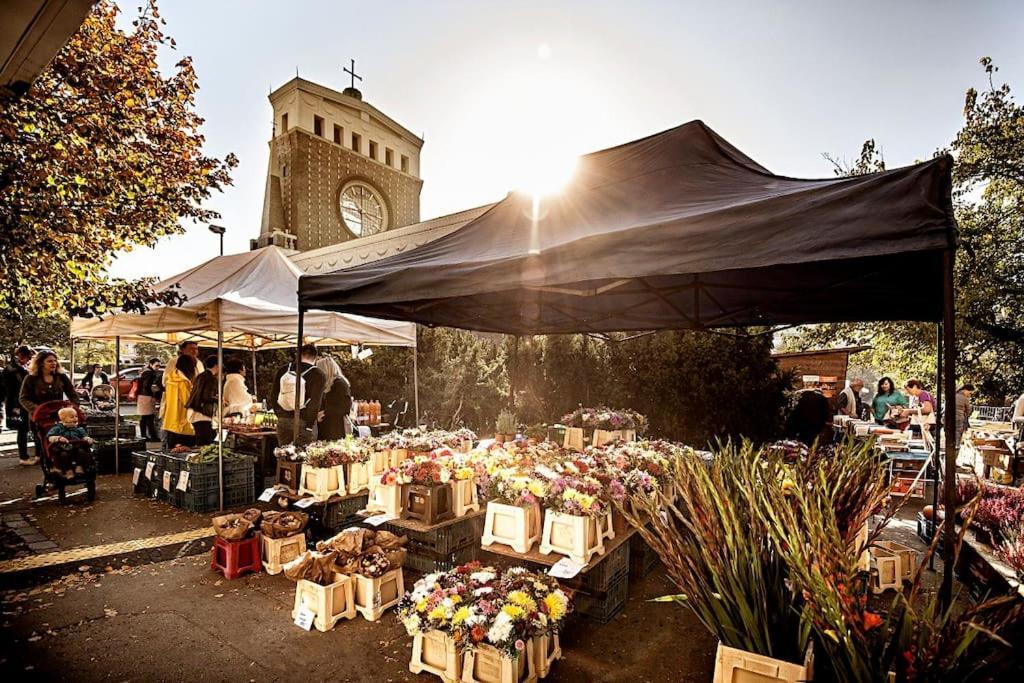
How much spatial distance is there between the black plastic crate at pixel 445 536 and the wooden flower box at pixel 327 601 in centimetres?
51

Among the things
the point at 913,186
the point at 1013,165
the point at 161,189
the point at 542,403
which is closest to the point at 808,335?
the point at 1013,165

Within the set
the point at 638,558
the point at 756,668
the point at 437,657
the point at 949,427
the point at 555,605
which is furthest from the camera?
the point at 638,558

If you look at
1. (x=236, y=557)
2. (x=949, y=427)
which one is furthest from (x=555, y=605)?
(x=236, y=557)

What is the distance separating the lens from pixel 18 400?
308 inches

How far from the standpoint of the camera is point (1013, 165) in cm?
1188

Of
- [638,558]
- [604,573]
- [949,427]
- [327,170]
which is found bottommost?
[638,558]

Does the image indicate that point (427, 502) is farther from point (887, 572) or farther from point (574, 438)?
point (887, 572)

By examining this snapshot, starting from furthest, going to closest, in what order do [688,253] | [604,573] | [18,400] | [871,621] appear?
[18,400], [604,573], [688,253], [871,621]

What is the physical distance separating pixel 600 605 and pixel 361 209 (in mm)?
28797

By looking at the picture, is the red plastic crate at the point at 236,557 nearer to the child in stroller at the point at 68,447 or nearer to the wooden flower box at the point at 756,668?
the child in stroller at the point at 68,447

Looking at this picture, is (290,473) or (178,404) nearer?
(290,473)

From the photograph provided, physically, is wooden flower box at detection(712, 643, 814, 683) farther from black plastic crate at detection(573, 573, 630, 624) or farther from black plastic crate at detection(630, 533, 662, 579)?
black plastic crate at detection(630, 533, 662, 579)

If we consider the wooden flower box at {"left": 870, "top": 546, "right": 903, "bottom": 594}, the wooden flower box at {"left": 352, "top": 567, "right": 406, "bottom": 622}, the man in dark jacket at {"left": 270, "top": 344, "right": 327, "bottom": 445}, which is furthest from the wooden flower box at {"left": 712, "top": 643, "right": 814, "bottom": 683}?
the man in dark jacket at {"left": 270, "top": 344, "right": 327, "bottom": 445}

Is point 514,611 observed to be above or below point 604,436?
below
